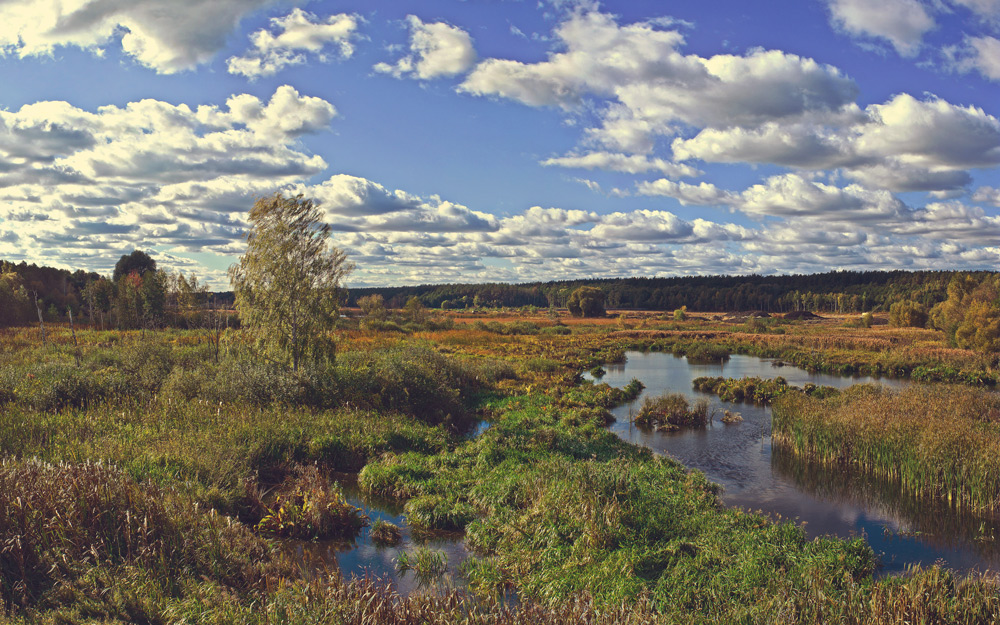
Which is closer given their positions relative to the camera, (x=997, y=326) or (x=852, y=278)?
(x=997, y=326)

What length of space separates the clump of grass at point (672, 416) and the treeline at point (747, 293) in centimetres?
11737

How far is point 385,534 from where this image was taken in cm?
1116

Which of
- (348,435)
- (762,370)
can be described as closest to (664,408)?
(348,435)

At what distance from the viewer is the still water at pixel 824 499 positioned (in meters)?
11.5

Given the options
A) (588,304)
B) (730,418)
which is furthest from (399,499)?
(588,304)

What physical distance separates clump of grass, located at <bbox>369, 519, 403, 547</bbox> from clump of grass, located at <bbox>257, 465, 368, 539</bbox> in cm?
39

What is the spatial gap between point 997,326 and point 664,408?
117ft

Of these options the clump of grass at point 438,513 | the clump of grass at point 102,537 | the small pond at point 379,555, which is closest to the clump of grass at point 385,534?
the small pond at point 379,555

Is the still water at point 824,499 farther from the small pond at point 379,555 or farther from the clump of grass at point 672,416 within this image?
the small pond at point 379,555

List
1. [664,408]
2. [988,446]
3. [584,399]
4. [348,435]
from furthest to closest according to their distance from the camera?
[584,399] → [664,408] → [348,435] → [988,446]

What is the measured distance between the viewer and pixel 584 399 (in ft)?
86.0

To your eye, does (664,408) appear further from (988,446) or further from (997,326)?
(997,326)

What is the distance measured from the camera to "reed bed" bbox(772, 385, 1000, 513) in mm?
13422

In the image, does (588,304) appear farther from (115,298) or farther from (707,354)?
(115,298)
